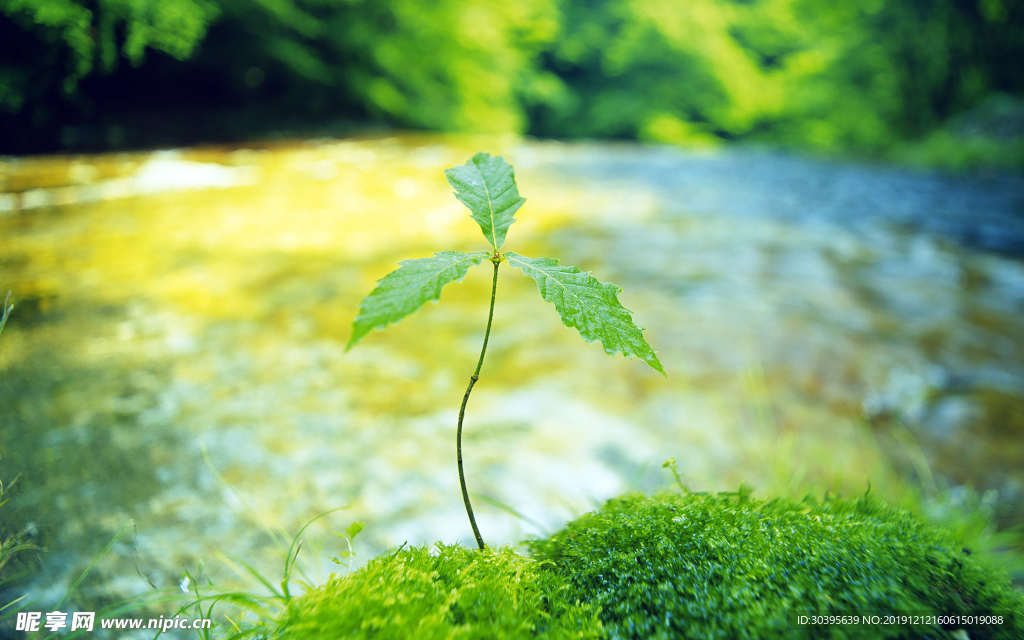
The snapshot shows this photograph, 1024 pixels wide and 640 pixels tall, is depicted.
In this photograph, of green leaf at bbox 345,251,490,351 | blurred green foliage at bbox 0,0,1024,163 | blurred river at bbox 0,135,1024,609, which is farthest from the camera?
blurred green foliage at bbox 0,0,1024,163

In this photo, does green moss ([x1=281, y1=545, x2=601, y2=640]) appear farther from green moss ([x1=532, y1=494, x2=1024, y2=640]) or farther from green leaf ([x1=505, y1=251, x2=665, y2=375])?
green leaf ([x1=505, y1=251, x2=665, y2=375])

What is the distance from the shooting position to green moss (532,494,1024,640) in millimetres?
738

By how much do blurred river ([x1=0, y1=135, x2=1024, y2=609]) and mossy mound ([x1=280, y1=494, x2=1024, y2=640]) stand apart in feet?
1.16

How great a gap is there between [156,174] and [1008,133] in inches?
622

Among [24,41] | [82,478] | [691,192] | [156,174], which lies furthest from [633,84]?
[82,478]

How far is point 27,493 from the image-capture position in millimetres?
1655

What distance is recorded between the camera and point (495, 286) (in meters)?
0.73

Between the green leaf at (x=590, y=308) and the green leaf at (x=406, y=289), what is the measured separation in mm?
99

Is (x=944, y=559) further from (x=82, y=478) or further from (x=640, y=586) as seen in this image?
(x=82, y=478)

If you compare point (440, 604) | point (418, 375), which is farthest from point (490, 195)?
point (418, 375)

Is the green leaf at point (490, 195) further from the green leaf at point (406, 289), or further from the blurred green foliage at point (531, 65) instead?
the blurred green foliage at point (531, 65)

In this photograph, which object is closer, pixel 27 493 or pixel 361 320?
pixel 361 320

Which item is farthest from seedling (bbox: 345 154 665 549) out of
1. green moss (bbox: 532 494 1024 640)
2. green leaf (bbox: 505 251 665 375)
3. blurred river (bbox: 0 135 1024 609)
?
blurred river (bbox: 0 135 1024 609)

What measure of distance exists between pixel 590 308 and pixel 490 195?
28 centimetres
